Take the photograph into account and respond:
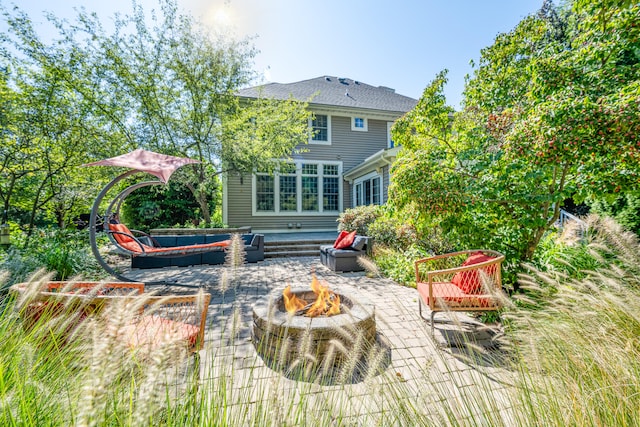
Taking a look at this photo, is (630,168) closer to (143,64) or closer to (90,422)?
(90,422)

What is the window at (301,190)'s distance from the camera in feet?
43.1

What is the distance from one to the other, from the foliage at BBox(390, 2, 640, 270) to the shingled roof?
964 centimetres

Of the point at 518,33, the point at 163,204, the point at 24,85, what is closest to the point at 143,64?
the point at 24,85

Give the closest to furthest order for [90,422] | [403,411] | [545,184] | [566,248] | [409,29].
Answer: [90,422], [403,411], [545,184], [566,248], [409,29]

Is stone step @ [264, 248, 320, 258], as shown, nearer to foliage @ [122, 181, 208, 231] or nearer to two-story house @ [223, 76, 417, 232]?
two-story house @ [223, 76, 417, 232]

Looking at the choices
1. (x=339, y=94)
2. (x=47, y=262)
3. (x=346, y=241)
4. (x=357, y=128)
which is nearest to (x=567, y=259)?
(x=346, y=241)

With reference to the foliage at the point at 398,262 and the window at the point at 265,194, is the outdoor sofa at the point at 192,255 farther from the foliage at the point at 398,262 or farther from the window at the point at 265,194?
the window at the point at 265,194

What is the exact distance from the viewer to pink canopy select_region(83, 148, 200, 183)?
16.2 ft

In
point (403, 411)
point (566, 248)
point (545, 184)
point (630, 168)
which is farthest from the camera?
point (566, 248)

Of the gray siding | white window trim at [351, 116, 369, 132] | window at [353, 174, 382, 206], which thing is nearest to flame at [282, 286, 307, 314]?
window at [353, 174, 382, 206]

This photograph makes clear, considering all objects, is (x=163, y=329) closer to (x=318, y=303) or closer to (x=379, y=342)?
(x=318, y=303)

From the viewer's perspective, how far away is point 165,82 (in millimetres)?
9352

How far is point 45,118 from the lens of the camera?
7.77 m

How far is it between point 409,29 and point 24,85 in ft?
35.5
